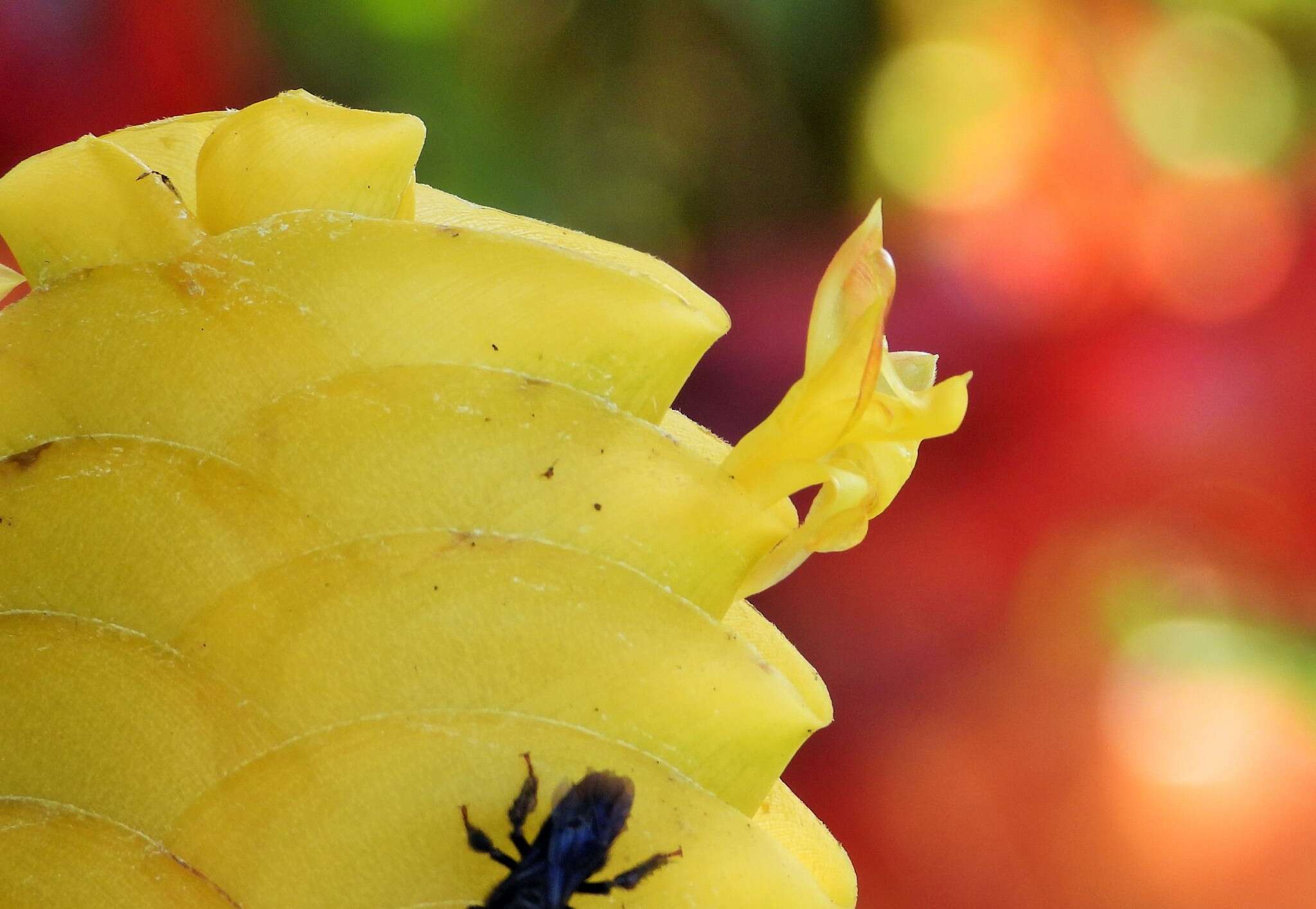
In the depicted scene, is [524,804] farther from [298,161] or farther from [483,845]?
[298,161]

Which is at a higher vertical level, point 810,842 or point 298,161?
point 298,161

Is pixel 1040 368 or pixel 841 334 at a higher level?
pixel 1040 368

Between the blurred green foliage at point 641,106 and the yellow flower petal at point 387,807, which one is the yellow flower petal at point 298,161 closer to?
the yellow flower petal at point 387,807


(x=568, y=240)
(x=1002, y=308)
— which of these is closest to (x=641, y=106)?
(x=1002, y=308)

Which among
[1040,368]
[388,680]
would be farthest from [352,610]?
[1040,368]

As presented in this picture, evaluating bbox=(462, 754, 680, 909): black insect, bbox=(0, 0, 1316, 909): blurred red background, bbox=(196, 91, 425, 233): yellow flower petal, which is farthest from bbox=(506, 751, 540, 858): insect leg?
bbox=(0, 0, 1316, 909): blurred red background

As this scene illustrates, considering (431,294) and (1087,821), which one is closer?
(431,294)

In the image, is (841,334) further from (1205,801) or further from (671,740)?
(1205,801)

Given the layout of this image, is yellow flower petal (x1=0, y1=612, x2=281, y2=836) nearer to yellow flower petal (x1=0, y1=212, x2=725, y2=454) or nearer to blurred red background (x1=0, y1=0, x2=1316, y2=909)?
yellow flower petal (x1=0, y1=212, x2=725, y2=454)
